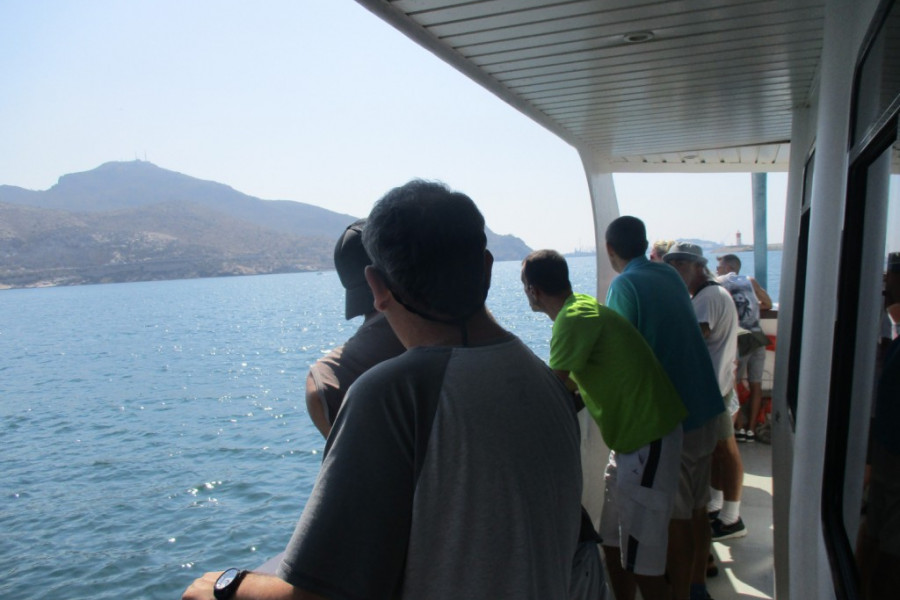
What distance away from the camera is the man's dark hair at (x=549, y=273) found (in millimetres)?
2904

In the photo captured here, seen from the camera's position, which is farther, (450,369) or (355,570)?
(450,369)

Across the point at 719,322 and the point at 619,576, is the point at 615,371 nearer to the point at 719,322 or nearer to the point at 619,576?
the point at 619,576

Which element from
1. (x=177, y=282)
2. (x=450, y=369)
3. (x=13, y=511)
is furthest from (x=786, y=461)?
(x=177, y=282)

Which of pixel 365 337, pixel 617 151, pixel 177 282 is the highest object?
pixel 617 151

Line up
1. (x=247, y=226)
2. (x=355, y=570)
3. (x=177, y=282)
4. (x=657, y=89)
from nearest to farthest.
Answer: (x=355, y=570) → (x=657, y=89) → (x=247, y=226) → (x=177, y=282)

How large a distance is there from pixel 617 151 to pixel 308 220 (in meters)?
179

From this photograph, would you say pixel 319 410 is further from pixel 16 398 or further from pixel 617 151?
pixel 16 398

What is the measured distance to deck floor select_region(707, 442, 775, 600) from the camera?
12.4ft

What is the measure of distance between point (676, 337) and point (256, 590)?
2.53 meters

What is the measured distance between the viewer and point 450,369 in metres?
1.20

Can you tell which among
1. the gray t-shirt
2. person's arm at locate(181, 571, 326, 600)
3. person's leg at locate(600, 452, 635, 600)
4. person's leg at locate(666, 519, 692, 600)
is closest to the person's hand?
person's arm at locate(181, 571, 326, 600)

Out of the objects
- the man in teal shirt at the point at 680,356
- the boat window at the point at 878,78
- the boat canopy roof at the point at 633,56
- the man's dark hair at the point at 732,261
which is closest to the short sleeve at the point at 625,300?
the man in teal shirt at the point at 680,356

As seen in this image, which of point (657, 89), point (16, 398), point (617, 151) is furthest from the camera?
point (16, 398)

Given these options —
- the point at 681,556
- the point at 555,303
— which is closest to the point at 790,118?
the point at 555,303
